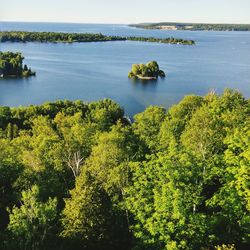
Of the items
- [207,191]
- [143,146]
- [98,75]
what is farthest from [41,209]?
[98,75]

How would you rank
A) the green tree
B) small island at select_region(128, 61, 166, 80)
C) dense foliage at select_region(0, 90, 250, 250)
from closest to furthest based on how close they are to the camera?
the green tree < dense foliage at select_region(0, 90, 250, 250) < small island at select_region(128, 61, 166, 80)

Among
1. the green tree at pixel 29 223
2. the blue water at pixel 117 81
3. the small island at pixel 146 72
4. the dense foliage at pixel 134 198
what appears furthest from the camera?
the small island at pixel 146 72

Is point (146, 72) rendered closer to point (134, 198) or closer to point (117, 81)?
point (117, 81)

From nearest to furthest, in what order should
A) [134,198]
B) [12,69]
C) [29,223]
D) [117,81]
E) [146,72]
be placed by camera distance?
[29,223] < [134,198] < [117,81] < [12,69] < [146,72]

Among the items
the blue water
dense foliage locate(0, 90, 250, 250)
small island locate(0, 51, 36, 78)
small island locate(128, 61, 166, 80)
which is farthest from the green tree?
small island locate(0, 51, 36, 78)

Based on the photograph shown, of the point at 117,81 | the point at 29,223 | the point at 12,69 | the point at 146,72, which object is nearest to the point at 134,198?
the point at 29,223

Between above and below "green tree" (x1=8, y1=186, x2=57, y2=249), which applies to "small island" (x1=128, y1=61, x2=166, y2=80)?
above

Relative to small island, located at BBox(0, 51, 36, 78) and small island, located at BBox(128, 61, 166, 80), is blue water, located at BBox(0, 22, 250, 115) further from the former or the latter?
small island, located at BBox(0, 51, 36, 78)

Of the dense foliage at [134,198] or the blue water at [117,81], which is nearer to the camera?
the dense foliage at [134,198]

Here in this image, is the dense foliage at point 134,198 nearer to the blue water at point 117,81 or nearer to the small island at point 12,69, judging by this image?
the blue water at point 117,81

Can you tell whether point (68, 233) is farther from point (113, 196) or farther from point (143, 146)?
point (143, 146)

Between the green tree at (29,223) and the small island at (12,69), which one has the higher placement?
the small island at (12,69)

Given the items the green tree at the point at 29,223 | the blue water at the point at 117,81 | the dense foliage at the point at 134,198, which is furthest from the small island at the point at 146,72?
the green tree at the point at 29,223
